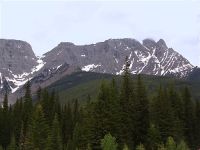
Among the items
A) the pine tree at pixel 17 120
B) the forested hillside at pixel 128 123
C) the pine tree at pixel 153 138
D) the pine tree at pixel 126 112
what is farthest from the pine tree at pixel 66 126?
the pine tree at pixel 153 138

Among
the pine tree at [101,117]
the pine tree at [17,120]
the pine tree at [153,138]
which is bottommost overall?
the pine tree at [153,138]

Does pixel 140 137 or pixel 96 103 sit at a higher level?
pixel 96 103

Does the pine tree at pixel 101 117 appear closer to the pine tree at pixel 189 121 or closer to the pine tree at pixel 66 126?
the pine tree at pixel 189 121

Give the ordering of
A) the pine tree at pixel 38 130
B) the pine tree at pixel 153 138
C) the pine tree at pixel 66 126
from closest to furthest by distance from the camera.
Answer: the pine tree at pixel 153 138 < the pine tree at pixel 38 130 < the pine tree at pixel 66 126

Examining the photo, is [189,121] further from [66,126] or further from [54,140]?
[66,126]

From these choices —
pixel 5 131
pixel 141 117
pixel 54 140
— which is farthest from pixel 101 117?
pixel 5 131

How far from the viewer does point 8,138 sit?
110 m

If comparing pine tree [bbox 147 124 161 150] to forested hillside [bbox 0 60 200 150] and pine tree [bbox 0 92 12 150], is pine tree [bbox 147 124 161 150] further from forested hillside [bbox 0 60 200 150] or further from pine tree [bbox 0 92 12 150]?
pine tree [bbox 0 92 12 150]

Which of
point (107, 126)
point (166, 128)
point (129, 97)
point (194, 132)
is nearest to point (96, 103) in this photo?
point (107, 126)

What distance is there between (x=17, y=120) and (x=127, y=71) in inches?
2138

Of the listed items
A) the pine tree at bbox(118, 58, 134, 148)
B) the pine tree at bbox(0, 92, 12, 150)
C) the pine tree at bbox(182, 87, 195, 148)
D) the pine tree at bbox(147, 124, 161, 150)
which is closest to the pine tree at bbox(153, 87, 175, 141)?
the pine tree at bbox(147, 124, 161, 150)

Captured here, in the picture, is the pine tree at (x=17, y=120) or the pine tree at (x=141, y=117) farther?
the pine tree at (x=17, y=120)

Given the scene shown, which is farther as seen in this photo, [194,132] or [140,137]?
[194,132]

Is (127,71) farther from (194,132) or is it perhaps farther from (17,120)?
(17,120)
